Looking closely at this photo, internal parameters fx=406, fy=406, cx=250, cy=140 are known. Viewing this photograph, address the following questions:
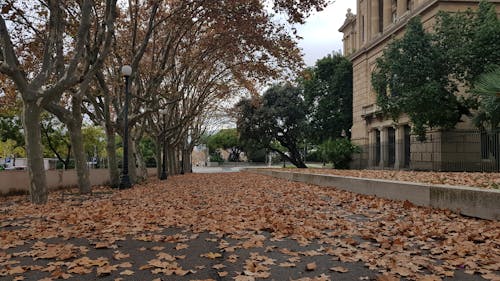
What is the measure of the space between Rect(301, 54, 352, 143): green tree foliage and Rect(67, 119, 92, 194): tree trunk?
3024 centimetres

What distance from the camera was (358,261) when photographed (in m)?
4.66

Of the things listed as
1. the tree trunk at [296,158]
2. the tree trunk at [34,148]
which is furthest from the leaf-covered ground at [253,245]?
the tree trunk at [296,158]

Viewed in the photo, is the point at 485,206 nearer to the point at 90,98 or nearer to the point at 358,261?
the point at 358,261

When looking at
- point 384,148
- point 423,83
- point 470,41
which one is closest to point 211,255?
point 423,83

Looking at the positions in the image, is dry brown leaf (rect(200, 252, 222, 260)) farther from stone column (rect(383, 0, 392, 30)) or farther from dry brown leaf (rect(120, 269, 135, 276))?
stone column (rect(383, 0, 392, 30))

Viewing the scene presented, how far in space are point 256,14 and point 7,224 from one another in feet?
40.5

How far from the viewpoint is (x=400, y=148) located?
101 ft

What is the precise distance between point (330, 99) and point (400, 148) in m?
13.3

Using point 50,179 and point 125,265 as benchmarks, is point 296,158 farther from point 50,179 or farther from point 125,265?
point 125,265

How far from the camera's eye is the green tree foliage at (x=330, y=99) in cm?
4244

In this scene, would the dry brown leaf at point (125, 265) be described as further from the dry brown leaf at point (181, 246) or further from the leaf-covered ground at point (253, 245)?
the dry brown leaf at point (181, 246)

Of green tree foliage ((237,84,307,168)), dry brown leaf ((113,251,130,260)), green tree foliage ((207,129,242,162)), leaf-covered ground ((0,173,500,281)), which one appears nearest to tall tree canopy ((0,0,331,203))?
leaf-covered ground ((0,173,500,281))

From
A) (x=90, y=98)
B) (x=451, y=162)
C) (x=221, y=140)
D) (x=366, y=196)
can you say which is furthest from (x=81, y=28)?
(x=221, y=140)

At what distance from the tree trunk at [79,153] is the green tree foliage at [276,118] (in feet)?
99.3
